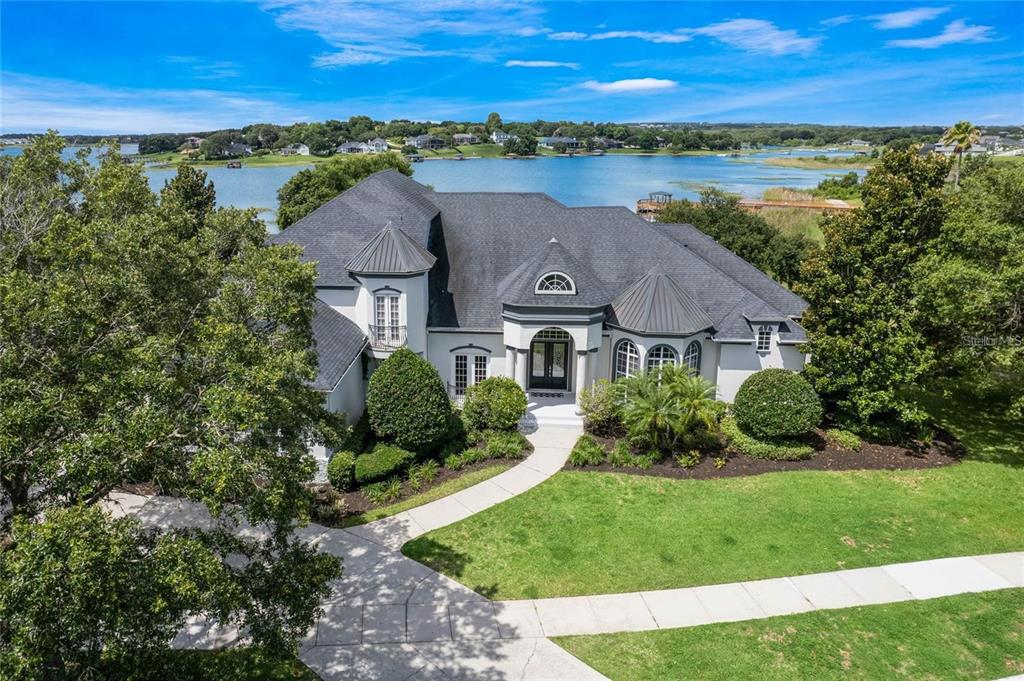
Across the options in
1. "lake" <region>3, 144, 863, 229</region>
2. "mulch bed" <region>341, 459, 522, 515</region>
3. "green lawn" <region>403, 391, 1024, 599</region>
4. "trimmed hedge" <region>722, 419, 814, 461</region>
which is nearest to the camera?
"green lawn" <region>403, 391, 1024, 599</region>

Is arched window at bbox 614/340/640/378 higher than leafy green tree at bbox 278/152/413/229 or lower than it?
lower

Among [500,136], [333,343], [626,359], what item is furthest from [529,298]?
[500,136]

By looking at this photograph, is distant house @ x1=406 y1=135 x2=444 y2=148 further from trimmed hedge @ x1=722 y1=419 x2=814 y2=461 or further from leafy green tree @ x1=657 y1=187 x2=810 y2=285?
trimmed hedge @ x1=722 y1=419 x2=814 y2=461

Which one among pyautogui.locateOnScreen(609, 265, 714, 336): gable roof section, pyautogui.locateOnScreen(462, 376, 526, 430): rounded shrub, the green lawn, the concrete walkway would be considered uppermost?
pyautogui.locateOnScreen(609, 265, 714, 336): gable roof section

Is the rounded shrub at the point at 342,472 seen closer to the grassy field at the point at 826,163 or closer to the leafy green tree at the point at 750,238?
the leafy green tree at the point at 750,238

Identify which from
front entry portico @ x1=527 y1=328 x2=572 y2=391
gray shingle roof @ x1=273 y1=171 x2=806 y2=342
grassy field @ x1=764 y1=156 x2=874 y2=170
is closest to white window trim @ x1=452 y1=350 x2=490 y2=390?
gray shingle roof @ x1=273 y1=171 x2=806 y2=342

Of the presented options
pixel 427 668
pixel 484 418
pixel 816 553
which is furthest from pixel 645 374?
pixel 427 668

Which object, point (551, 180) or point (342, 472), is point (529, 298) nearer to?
point (342, 472)
